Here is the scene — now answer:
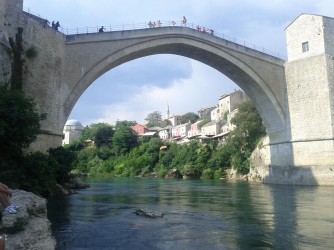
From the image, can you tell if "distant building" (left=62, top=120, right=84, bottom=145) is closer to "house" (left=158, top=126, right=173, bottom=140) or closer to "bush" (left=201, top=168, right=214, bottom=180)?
"house" (left=158, top=126, right=173, bottom=140)

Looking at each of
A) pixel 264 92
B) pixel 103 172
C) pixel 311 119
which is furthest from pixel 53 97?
pixel 103 172

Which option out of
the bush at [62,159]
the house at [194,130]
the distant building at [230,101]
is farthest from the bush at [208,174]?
the house at [194,130]

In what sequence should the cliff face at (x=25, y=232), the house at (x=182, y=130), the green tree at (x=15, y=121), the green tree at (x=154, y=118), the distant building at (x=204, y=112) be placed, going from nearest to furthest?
the cliff face at (x=25, y=232), the green tree at (x=15, y=121), the house at (x=182, y=130), the distant building at (x=204, y=112), the green tree at (x=154, y=118)

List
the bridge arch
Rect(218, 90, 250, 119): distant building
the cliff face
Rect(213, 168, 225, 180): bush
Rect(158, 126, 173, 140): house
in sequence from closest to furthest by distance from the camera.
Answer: the cliff face, the bridge arch, Rect(213, 168, 225, 180): bush, Rect(218, 90, 250, 119): distant building, Rect(158, 126, 173, 140): house

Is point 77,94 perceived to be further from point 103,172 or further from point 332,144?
point 103,172

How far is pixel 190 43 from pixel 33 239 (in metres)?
17.2

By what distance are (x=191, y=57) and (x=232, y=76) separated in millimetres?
3041

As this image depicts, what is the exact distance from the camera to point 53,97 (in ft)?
53.7

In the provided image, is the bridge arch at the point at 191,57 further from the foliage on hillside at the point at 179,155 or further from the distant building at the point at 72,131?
the distant building at the point at 72,131

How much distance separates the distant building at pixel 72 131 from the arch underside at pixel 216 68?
174ft

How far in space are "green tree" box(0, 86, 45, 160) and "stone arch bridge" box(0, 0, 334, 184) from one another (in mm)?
2788

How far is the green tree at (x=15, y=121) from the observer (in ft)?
37.7

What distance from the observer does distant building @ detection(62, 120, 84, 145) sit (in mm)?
72125

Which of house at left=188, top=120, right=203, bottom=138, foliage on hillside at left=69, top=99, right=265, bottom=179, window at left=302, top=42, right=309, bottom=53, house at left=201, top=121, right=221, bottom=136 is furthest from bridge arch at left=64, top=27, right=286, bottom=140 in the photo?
house at left=188, top=120, right=203, bottom=138
